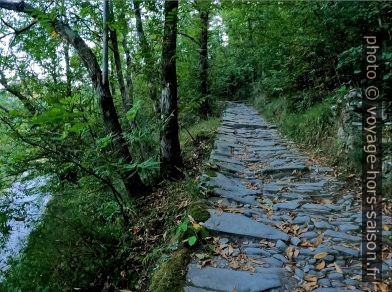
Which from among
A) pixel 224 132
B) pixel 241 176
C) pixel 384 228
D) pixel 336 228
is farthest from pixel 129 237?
A: pixel 224 132

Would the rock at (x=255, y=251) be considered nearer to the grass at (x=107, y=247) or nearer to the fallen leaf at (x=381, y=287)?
the grass at (x=107, y=247)

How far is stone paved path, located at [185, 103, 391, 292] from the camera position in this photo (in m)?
2.35

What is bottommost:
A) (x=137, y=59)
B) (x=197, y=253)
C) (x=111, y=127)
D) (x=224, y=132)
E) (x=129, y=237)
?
(x=129, y=237)

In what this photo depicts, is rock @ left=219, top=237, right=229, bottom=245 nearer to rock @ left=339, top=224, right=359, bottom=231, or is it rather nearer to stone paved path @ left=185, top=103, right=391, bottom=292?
stone paved path @ left=185, top=103, right=391, bottom=292

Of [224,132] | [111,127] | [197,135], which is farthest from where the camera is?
[224,132]

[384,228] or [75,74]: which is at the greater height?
[75,74]

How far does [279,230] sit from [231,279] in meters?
0.88

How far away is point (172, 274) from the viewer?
246 cm

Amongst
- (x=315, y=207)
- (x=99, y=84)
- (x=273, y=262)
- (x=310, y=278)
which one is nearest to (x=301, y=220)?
(x=315, y=207)

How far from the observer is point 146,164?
3.54 metres

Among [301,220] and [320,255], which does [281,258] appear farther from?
[301,220]

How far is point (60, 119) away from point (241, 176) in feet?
9.03

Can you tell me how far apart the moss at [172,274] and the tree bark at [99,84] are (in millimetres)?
1577

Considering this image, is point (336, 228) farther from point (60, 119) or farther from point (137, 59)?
point (137, 59)
